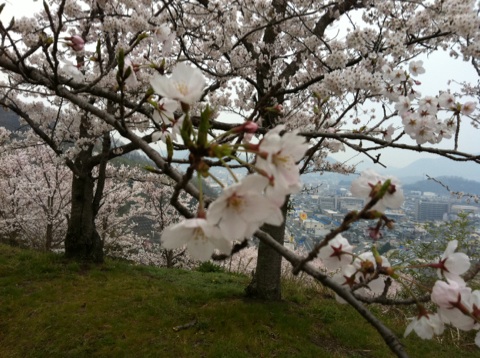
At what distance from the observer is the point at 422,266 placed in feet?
2.97

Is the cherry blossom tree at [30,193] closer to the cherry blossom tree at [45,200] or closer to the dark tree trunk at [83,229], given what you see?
the cherry blossom tree at [45,200]

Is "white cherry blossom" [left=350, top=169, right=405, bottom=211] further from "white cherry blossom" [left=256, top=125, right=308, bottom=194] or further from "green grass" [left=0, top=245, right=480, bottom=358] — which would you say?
"green grass" [left=0, top=245, right=480, bottom=358]

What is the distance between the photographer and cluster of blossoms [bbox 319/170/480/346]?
Result: 882 millimetres

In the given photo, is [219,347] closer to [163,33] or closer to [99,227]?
[163,33]

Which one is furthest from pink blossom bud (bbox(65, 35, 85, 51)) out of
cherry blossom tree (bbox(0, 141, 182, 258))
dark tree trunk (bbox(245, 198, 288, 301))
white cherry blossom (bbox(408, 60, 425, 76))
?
cherry blossom tree (bbox(0, 141, 182, 258))

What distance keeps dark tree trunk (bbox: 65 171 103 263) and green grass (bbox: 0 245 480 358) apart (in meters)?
0.39

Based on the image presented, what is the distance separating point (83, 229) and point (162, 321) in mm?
3047

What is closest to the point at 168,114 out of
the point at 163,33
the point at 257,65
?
the point at 163,33

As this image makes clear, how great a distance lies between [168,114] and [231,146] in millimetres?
564

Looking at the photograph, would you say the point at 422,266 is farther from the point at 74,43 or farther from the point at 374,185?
the point at 74,43

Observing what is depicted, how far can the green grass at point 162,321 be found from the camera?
353cm

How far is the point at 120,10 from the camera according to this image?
5.59 meters

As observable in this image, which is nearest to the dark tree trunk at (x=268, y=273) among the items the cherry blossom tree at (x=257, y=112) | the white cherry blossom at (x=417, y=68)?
the cherry blossom tree at (x=257, y=112)

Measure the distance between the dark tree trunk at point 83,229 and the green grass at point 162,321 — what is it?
0.39 m
